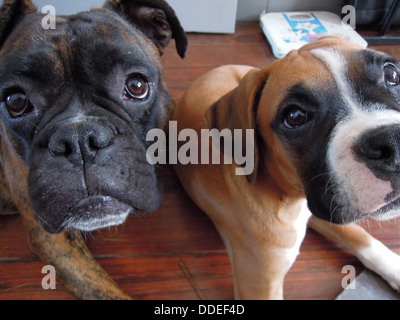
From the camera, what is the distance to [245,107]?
1437 mm

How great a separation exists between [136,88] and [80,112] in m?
0.26

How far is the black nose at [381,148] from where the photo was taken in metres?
1.06

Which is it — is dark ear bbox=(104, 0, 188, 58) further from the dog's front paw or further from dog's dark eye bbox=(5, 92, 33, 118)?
the dog's front paw

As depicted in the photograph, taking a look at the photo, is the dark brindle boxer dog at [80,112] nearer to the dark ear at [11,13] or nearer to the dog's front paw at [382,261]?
the dark ear at [11,13]

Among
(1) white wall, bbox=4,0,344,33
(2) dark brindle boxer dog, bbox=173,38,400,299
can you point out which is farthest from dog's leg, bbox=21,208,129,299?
(1) white wall, bbox=4,0,344,33

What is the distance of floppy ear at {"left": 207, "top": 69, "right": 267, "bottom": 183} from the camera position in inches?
56.2

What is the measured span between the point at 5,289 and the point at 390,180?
1.79 metres

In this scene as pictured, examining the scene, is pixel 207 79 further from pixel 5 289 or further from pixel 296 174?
pixel 5 289

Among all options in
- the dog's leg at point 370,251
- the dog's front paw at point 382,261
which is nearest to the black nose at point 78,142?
the dog's leg at point 370,251

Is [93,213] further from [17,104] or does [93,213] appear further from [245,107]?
[245,107]

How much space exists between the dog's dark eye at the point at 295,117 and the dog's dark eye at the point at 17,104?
93 centimetres


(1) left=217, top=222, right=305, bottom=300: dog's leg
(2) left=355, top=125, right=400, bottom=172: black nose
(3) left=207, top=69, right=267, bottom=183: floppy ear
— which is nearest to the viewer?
(2) left=355, top=125, right=400, bottom=172: black nose

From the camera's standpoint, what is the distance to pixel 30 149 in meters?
1.38

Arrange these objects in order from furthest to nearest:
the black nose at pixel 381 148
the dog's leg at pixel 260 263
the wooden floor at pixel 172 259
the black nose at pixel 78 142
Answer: the wooden floor at pixel 172 259
the dog's leg at pixel 260 263
the black nose at pixel 78 142
the black nose at pixel 381 148
